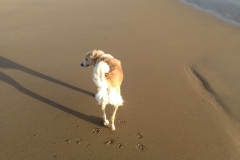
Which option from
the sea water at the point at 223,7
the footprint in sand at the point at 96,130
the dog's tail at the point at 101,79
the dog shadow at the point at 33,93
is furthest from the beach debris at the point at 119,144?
the sea water at the point at 223,7

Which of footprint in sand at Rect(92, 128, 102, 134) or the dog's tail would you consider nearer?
the dog's tail

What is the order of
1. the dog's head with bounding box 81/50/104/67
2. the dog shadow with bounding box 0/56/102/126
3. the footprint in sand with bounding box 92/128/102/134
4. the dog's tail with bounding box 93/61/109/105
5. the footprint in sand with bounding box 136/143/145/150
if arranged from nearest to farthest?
the dog's tail with bounding box 93/61/109/105 < the footprint in sand with bounding box 136/143/145/150 < the footprint in sand with bounding box 92/128/102/134 < the dog shadow with bounding box 0/56/102/126 < the dog's head with bounding box 81/50/104/67

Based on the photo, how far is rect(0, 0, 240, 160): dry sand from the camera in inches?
151

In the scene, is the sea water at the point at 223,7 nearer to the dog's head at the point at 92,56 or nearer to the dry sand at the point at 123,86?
the dry sand at the point at 123,86

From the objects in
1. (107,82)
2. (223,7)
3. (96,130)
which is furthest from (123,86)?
(223,7)

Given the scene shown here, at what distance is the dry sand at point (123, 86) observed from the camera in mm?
3830

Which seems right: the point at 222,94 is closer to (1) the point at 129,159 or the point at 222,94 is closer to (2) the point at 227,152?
(2) the point at 227,152

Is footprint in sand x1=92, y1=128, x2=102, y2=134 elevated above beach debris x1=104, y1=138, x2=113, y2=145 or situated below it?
below

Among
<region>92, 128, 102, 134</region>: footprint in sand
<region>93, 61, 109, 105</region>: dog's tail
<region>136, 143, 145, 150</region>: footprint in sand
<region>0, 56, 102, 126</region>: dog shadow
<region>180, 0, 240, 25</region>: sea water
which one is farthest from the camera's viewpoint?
<region>180, 0, 240, 25</region>: sea water

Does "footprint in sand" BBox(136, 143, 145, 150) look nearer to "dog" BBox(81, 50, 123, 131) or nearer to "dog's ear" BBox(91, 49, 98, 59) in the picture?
"dog" BBox(81, 50, 123, 131)

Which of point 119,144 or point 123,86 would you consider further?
point 123,86

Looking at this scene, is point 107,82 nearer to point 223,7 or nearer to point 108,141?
point 108,141

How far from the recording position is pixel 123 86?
5.30m

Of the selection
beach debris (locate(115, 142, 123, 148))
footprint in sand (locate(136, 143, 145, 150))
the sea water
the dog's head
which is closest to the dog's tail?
beach debris (locate(115, 142, 123, 148))
